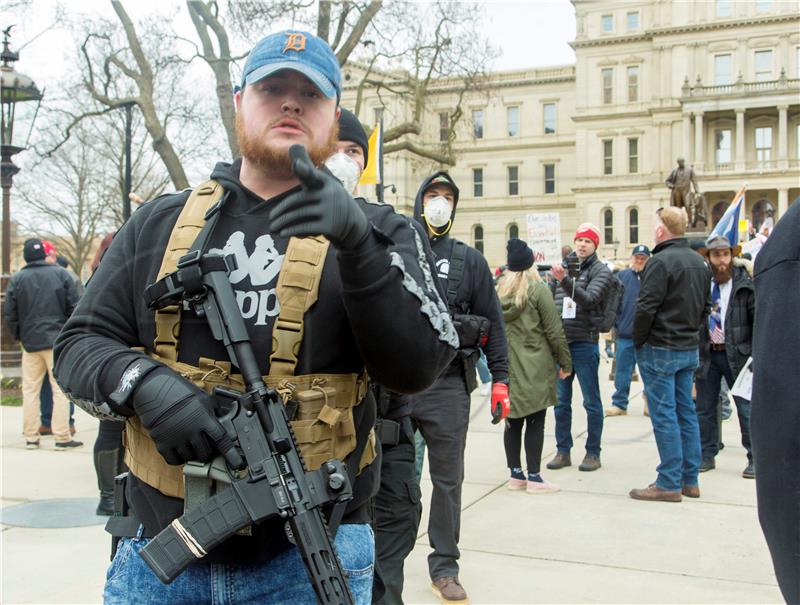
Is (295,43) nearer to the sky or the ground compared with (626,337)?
nearer to the sky

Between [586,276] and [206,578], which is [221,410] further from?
[586,276]

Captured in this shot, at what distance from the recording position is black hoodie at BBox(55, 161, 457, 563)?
1.90 meters

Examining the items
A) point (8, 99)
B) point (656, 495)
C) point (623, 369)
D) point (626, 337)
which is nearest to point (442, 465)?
point (656, 495)

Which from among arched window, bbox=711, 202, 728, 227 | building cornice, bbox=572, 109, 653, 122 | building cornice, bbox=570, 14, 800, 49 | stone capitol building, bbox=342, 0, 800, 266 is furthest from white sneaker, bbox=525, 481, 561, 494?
building cornice, bbox=570, 14, 800, 49

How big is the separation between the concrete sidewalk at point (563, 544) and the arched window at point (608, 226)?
6028 cm

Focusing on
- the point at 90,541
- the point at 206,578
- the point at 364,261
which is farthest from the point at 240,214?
the point at 90,541

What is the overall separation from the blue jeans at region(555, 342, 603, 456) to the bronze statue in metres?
16.1

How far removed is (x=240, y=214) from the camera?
213 centimetres

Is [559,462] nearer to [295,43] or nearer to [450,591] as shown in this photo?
[450,591]

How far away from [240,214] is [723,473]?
6.46 meters

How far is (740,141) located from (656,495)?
6405cm

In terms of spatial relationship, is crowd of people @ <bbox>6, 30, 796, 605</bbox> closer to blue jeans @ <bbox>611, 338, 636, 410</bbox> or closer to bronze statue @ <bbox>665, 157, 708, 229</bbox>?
blue jeans @ <bbox>611, 338, 636, 410</bbox>

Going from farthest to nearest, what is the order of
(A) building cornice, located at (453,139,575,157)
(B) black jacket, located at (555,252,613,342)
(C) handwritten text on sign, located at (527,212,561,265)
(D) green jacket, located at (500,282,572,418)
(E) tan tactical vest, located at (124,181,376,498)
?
(A) building cornice, located at (453,139,575,157)
(C) handwritten text on sign, located at (527,212,561,265)
(B) black jacket, located at (555,252,613,342)
(D) green jacket, located at (500,282,572,418)
(E) tan tactical vest, located at (124,181,376,498)

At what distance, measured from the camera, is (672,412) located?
650 cm
